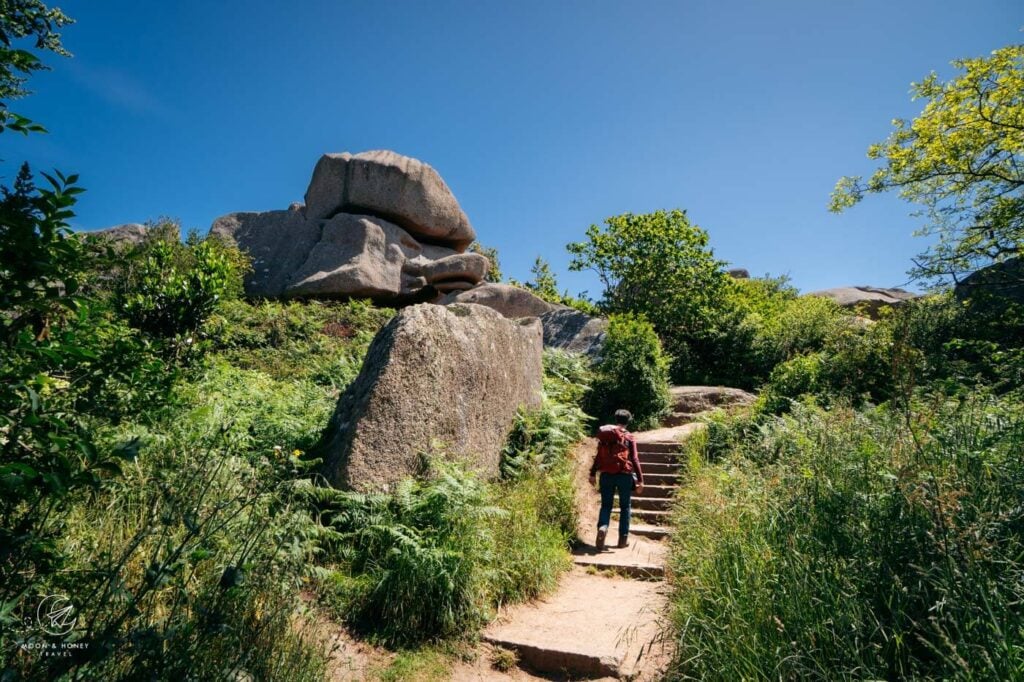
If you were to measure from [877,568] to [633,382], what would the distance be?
35.4ft

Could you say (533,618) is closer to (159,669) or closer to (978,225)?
(159,669)

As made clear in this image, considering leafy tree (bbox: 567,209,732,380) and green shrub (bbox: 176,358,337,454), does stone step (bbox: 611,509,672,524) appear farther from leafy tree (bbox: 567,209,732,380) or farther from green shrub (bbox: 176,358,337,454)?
leafy tree (bbox: 567,209,732,380)

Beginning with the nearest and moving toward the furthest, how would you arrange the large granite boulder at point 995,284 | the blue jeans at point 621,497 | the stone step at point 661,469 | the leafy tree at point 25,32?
1. the leafy tree at point 25,32
2. the blue jeans at point 621,497
3. the stone step at point 661,469
4. the large granite boulder at point 995,284

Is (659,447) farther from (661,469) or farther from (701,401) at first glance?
(701,401)

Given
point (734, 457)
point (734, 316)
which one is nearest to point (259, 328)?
point (734, 457)

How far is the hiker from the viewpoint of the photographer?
7.56 m

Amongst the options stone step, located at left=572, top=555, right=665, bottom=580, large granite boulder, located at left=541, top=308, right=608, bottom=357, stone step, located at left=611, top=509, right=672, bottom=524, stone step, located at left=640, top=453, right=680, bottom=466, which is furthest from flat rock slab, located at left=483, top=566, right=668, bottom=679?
large granite boulder, located at left=541, top=308, right=608, bottom=357

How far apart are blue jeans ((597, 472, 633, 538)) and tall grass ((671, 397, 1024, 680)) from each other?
2769 millimetres

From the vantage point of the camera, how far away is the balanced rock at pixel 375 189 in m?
22.6

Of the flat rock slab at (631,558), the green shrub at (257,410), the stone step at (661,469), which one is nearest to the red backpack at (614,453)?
the flat rock slab at (631,558)

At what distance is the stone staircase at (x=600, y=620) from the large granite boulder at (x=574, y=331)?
10.2 meters

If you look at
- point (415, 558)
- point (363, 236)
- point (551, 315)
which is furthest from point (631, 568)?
point (363, 236)

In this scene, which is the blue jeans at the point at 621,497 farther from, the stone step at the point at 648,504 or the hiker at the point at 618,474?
the stone step at the point at 648,504

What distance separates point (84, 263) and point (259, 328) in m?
13.3
